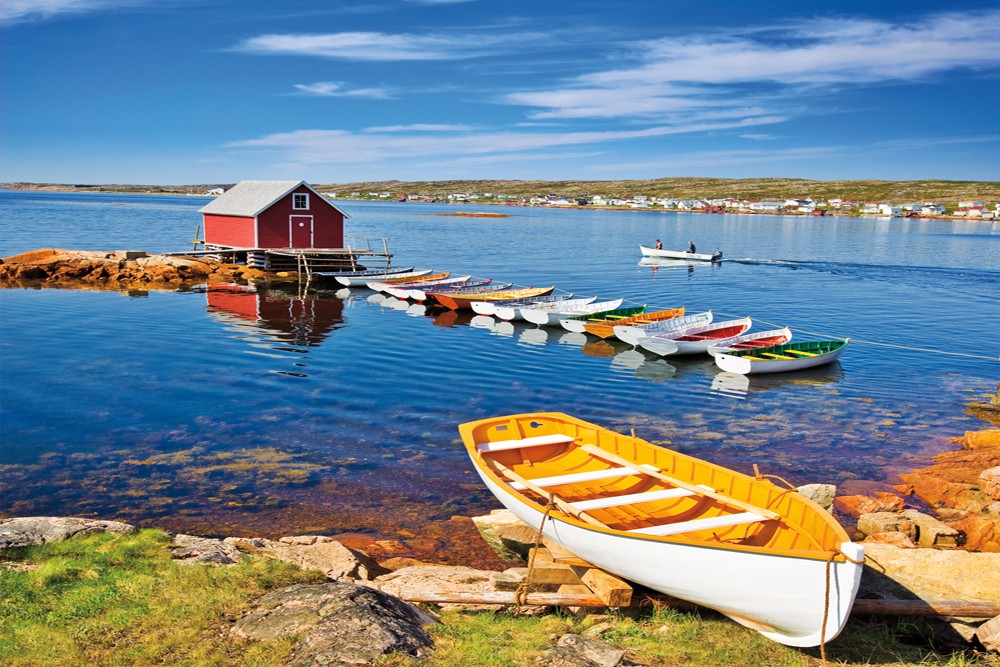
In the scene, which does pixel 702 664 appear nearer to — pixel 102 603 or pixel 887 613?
pixel 887 613

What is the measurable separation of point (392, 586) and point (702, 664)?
3.75m

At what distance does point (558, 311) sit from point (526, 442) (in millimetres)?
21377

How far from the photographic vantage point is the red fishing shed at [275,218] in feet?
153

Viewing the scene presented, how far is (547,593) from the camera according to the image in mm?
8727

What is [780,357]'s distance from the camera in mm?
25797

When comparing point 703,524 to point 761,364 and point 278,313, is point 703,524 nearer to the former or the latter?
point 761,364

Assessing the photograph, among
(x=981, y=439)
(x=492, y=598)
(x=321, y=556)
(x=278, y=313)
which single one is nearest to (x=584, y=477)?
(x=492, y=598)

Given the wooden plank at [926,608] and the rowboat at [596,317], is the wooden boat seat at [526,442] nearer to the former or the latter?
the wooden plank at [926,608]

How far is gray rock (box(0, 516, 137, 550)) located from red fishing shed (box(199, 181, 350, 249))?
38.2m

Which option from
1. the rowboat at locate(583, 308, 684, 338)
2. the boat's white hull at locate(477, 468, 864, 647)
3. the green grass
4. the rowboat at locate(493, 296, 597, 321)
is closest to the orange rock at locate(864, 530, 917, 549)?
the boat's white hull at locate(477, 468, 864, 647)

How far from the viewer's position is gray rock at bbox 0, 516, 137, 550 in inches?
363

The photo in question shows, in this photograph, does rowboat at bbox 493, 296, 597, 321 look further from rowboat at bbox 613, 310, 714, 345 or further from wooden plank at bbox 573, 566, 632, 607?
wooden plank at bbox 573, 566, 632, 607

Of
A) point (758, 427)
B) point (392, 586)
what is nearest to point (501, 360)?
point (758, 427)

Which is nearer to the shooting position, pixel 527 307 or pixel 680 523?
pixel 680 523
